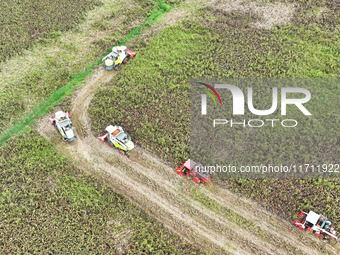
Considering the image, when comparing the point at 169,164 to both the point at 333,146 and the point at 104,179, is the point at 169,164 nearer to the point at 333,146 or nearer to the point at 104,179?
the point at 104,179

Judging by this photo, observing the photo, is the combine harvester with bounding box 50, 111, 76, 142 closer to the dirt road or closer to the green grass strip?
the dirt road

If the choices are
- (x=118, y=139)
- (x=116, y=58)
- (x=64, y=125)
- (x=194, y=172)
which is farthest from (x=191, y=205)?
(x=116, y=58)

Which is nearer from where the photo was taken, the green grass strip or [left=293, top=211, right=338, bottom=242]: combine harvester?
[left=293, top=211, right=338, bottom=242]: combine harvester

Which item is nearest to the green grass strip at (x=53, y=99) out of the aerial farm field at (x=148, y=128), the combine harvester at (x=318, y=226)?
the aerial farm field at (x=148, y=128)

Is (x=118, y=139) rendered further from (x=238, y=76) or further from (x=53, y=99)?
(x=238, y=76)

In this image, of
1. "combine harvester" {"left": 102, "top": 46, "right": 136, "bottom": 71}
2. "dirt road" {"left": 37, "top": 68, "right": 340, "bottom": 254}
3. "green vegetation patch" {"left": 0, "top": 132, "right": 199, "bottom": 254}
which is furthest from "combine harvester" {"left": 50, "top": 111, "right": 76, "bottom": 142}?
"combine harvester" {"left": 102, "top": 46, "right": 136, "bottom": 71}
